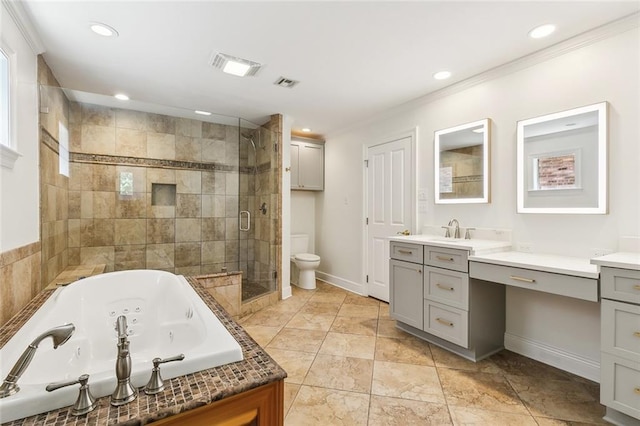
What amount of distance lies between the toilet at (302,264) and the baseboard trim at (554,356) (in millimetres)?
2360

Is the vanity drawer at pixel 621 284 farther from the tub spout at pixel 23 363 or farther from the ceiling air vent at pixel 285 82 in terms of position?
the ceiling air vent at pixel 285 82

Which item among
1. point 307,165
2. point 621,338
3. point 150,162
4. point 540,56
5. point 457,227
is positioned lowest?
point 621,338

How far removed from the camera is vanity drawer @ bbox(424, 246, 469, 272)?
2141mm

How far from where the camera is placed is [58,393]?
2.78ft

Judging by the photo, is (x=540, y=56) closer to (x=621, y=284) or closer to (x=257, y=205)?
(x=621, y=284)

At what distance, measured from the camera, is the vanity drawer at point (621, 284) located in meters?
1.40

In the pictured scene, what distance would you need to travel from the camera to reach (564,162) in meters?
2.02

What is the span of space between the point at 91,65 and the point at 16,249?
1.55 meters

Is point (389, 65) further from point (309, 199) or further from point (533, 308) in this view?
point (309, 199)

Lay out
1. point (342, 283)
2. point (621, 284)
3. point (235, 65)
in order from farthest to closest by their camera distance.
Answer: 1. point (342, 283)
2. point (235, 65)
3. point (621, 284)

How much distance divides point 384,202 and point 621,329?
2.29m

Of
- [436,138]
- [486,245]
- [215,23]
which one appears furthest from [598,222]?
[215,23]

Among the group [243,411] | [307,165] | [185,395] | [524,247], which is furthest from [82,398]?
[307,165]

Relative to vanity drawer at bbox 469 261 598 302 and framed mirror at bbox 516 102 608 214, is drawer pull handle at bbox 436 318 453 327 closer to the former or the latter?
vanity drawer at bbox 469 261 598 302
